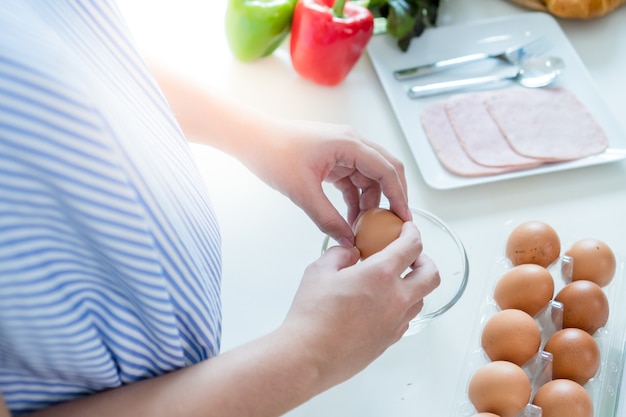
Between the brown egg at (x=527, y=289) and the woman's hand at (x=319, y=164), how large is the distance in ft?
0.48

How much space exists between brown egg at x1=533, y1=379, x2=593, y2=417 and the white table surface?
93 millimetres

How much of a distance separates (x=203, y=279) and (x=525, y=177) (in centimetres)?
59

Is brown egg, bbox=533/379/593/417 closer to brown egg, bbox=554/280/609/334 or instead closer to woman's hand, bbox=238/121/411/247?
brown egg, bbox=554/280/609/334

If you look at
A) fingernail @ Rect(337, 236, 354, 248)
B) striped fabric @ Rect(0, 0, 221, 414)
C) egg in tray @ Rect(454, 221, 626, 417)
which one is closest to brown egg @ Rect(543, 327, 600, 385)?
→ egg in tray @ Rect(454, 221, 626, 417)

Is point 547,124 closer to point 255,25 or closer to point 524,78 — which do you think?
point 524,78

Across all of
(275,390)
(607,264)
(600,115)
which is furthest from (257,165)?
(600,115)

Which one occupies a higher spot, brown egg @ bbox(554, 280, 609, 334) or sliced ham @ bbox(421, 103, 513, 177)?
sliced ham @ bbox(421, 103, 513, 177)

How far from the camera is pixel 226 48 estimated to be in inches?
49.0

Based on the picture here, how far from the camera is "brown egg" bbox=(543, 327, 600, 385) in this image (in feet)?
2.45

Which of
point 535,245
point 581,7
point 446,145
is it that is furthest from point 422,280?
point 581,7

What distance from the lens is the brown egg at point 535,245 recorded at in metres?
0.86

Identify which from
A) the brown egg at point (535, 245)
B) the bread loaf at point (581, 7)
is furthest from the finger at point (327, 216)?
the bread loaf at point (581, 7)

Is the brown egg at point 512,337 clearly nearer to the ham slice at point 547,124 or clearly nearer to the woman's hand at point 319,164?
the woman's hand at point 319,164

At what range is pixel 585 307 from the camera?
792 mm
